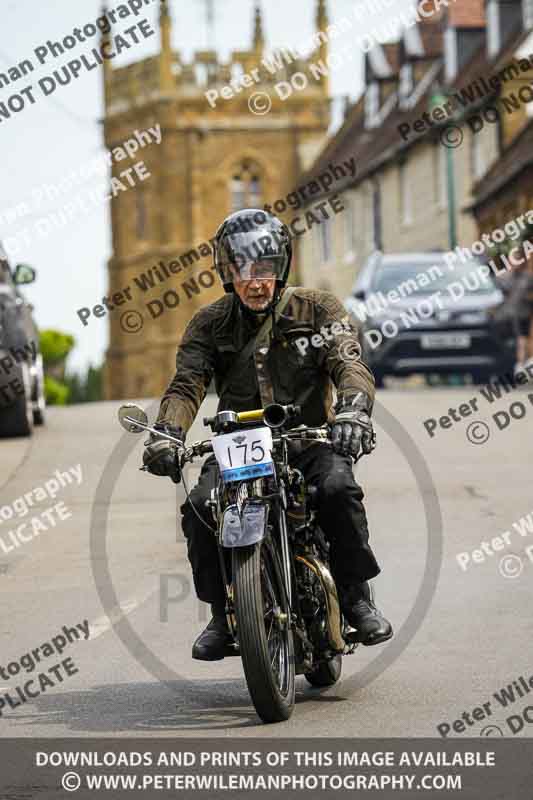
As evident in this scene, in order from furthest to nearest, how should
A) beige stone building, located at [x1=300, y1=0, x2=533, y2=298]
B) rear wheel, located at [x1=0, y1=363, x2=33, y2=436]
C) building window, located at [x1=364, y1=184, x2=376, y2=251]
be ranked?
building window, located at [x1=364, y1=184, x2=376, y2=251] → beige stone building, located at [x1=300, y1=0, x2=533, y2=298] → rear wheel, located at [x1=0, y1=363, x2=33, y2=436]

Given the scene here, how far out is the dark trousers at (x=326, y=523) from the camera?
22.6 ft

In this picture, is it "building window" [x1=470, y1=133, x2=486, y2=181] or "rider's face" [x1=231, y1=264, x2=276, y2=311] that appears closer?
"rider's face" [x1=231, y1=264, x2=276, y2=311]

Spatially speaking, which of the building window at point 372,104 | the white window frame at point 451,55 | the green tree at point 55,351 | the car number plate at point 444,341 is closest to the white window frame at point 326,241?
the building window at point 372,104

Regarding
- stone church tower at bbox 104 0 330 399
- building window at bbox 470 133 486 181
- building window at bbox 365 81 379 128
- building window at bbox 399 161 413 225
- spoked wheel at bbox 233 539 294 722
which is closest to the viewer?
spoked wheel at bbox 233 539 294 722

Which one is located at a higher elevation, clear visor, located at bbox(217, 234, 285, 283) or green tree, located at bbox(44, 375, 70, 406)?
green tree, located at bbox(44, 375, 70, 406)

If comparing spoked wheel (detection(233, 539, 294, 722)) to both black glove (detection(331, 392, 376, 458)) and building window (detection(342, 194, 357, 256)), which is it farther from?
building window (detection(342, 194, 357, 256))

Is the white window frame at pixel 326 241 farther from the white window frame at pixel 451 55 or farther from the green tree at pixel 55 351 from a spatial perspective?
the white window frame at pixel 451 55

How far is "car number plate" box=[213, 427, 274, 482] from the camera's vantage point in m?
6.58

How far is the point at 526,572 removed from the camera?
10.8m

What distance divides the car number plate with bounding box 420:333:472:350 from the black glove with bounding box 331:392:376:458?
2152 cm

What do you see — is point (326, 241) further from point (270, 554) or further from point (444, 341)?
point (270, 554)

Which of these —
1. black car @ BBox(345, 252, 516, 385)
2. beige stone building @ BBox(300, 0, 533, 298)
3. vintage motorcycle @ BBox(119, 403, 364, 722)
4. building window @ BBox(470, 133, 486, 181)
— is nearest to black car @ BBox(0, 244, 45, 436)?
black car @ BBox(345, 252, 516, 385)
